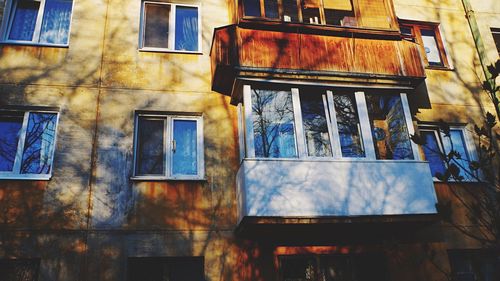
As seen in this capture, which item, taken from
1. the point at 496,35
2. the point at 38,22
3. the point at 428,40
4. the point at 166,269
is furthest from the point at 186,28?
the point at 496,35

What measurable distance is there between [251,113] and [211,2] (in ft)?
11.8

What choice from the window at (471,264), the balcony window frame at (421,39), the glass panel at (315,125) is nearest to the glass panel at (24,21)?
the glass panel at (315,125)

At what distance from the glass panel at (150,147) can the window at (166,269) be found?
5.49 feet

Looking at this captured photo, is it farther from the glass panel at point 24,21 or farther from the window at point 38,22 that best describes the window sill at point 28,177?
the glass panel at point 24,21

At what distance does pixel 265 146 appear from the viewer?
8.02 metres

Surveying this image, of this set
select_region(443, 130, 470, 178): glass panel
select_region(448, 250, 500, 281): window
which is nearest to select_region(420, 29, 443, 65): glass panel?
select_region(443, 130, 470, 178): glass panel

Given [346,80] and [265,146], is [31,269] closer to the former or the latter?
[265,146]

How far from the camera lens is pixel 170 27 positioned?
968cm

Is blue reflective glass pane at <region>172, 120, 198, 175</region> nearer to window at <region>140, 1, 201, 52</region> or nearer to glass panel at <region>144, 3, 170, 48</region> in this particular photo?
window at <region>140, 1, 201, 52</region>

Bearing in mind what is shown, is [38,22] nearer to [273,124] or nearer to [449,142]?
[273,124]

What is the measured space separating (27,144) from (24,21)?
119 inches

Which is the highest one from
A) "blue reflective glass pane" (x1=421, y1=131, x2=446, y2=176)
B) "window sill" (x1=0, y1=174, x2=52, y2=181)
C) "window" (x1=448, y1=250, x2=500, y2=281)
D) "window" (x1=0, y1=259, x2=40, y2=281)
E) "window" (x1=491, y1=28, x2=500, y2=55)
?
"window" (x1=491, y1=28, x2=500, y2=55)

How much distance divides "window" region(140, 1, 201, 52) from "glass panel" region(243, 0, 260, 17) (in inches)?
53.2

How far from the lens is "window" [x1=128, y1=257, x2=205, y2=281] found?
7.41 m
